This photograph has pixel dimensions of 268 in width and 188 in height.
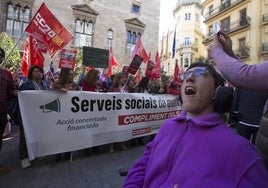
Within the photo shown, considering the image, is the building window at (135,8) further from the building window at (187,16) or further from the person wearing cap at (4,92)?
the building window at (187,16)

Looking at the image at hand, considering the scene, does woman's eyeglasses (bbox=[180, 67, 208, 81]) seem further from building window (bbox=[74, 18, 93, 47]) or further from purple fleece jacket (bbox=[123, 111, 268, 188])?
building window (bbox=[74, 18, 93, 47])

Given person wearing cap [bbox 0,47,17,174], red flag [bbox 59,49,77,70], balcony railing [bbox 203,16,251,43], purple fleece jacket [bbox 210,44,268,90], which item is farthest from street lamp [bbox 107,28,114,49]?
purple fleece jacket [bbox 210,44,268,90]

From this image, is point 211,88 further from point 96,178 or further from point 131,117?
point 131,117

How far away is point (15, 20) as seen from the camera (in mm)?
22656

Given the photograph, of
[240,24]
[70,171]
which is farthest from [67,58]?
[240,24]

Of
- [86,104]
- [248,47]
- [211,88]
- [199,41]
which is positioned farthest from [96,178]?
[199,41]

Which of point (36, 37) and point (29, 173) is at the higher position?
point (36, 37)

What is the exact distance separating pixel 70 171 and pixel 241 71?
156 inches

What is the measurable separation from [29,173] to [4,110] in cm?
110

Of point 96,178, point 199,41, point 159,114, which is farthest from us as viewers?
point 199,41

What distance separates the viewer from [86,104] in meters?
5.50

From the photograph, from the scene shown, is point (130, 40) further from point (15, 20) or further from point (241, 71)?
point (241, 71)

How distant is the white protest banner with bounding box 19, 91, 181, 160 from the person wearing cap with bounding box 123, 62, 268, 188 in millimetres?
3206


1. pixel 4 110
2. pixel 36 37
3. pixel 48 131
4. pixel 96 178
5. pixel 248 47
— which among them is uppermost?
pixel 248 47
